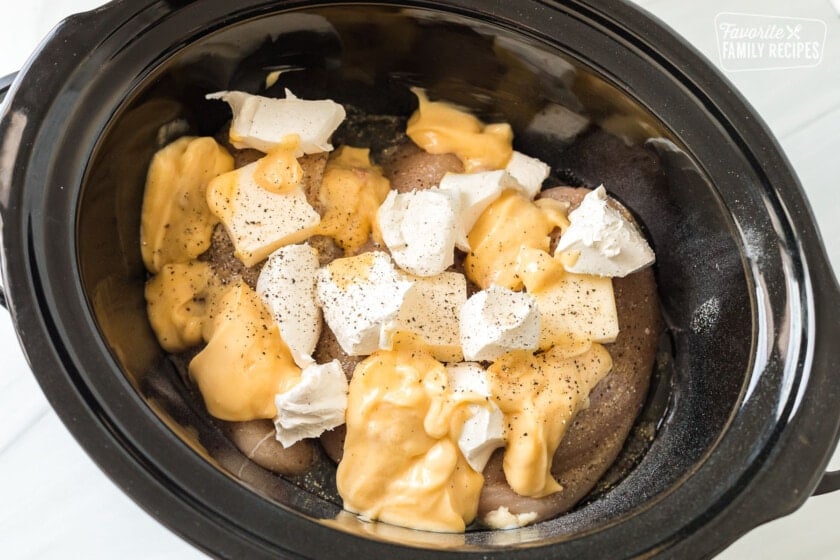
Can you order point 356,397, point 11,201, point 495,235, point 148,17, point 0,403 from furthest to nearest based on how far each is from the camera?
1. point 0,403
2. point 495,235
3. point 356,397
4. point 148,17
5. point 11,201

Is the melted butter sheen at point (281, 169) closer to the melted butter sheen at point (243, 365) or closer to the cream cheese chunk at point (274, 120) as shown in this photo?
the cream cheese chunk at point (274, 120)

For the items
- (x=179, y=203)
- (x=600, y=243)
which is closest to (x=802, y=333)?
(x=600, y=243)

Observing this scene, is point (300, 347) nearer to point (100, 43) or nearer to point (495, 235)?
point (495, 235)

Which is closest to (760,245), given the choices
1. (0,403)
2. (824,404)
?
(824,404)

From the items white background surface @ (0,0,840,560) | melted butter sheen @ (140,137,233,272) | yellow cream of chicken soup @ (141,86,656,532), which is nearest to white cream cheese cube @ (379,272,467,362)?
yellow cream of chicken soup @ (141,86,656,532)

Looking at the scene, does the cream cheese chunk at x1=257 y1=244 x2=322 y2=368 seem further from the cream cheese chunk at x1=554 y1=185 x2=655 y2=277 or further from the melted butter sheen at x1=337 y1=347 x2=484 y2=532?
the cream cheese chunk at x1=554 y1=185 x2=655 y2=277

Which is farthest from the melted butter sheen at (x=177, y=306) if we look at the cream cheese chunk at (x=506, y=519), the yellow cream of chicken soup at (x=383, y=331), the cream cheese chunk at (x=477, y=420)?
the cream cheese chunk at (x=506, y=519)

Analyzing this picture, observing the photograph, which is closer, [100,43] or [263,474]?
[100,43]
